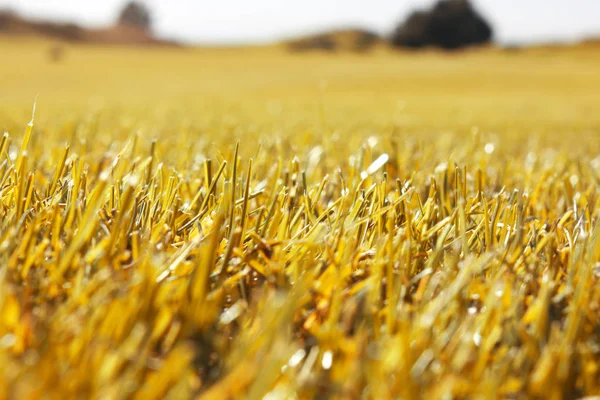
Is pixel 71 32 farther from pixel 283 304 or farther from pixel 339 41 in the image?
pixel 283 304

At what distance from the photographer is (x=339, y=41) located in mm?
48281

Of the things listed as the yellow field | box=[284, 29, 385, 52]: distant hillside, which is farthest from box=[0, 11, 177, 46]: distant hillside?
the yellow field

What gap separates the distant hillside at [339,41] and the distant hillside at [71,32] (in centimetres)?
946

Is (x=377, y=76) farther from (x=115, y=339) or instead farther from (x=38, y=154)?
(x=115, y=339)

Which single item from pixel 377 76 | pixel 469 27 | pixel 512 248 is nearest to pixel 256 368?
pixel 512 248

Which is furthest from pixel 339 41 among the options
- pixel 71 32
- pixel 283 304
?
pixel 283 304

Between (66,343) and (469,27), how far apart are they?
51001 mm

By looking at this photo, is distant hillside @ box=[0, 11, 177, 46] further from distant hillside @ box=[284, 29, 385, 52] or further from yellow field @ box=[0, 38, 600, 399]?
yellow field @ box=[0, 38, 600, 399]

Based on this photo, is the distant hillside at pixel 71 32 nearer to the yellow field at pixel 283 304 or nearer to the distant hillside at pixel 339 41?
the distant hillside at pixel 339 41

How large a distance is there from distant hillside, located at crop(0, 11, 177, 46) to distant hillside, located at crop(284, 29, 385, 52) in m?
9.46

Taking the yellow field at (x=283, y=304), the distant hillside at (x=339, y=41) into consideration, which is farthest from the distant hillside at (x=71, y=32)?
the yellow field at (x=283, y=304)

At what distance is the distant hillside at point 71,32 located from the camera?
40.0 metres

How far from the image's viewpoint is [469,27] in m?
47.3

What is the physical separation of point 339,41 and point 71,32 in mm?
21002
